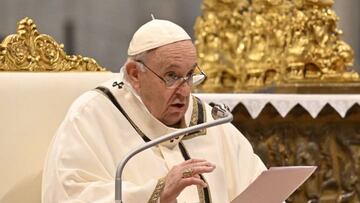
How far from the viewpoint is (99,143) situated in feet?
16.2

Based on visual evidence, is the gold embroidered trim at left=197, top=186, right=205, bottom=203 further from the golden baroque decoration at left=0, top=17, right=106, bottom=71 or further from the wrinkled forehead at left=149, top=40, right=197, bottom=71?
the golden baroque decoration at left=0, top=17, right=106, bottom=71

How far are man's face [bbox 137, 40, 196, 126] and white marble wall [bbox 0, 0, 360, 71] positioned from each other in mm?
5873

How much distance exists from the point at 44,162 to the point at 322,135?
3.88 meters

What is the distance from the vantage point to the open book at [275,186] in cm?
466

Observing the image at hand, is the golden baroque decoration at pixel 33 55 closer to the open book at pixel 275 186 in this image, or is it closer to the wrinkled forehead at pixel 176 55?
the wrinkled forehead at pixel 176 55

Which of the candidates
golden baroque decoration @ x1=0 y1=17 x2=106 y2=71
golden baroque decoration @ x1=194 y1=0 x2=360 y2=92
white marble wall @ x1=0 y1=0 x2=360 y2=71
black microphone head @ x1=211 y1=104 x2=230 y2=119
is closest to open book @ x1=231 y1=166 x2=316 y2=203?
black microphone head @ x1=211 y1=104 x2=230 y2=119

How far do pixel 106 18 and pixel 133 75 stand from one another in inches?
245

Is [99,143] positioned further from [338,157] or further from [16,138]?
[338,157]

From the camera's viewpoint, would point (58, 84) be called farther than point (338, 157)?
No

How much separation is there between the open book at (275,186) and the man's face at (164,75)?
0.47 metres

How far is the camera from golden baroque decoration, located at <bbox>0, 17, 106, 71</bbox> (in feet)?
17.4

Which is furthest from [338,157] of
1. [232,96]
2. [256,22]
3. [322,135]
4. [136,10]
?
[136,10]

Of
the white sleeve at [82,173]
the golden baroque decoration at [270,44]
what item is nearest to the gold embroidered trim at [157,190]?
the white sleeve at [82,173]

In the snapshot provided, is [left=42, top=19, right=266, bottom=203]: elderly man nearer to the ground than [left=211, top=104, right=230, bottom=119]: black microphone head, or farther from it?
nearer to the ground
